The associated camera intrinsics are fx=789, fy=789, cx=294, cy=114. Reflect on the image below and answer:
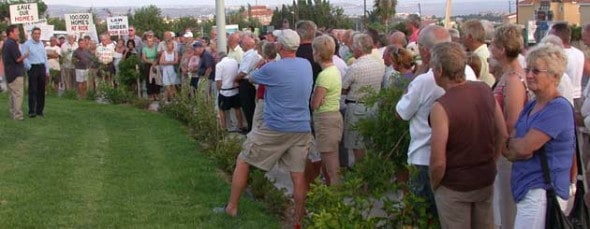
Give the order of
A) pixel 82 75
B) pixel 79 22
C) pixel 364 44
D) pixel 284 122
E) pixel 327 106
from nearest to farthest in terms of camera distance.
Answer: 1. pixel 284 122
2. pixel 327 106
3. pixel 364 44
4. pixel 82 75
5. pixel 79 22

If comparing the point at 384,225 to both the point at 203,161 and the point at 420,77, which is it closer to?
the point at 420,77

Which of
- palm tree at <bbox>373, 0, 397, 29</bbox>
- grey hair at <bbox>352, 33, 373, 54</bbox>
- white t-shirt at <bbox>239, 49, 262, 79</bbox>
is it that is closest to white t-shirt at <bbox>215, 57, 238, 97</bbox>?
white t-shirt at <bbox>239, 49, 262, 79</bbox>

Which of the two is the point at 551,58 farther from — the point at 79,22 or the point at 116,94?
the point at 79,22

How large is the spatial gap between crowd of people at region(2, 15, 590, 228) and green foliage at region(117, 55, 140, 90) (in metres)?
6.89

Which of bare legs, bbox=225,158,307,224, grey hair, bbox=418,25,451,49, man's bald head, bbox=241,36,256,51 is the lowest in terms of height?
bare legs, bbox=225,158,307,224

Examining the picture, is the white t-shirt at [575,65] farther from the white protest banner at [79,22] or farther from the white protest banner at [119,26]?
the white protest banner at [119,26]

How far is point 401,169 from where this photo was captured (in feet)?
18.5

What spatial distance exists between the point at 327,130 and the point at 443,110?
3.11 meters

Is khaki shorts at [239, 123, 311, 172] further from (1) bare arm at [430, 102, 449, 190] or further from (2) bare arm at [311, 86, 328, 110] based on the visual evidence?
(1) bare arm at [430, 102, 449, 190]

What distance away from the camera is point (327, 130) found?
7.60m

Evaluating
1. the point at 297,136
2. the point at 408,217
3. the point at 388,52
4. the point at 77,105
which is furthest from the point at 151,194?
the point at 77,105

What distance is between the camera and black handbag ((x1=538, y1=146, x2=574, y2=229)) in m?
4.25

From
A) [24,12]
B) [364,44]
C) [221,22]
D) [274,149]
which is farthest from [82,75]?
[274,149]

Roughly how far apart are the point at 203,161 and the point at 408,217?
493 cm
